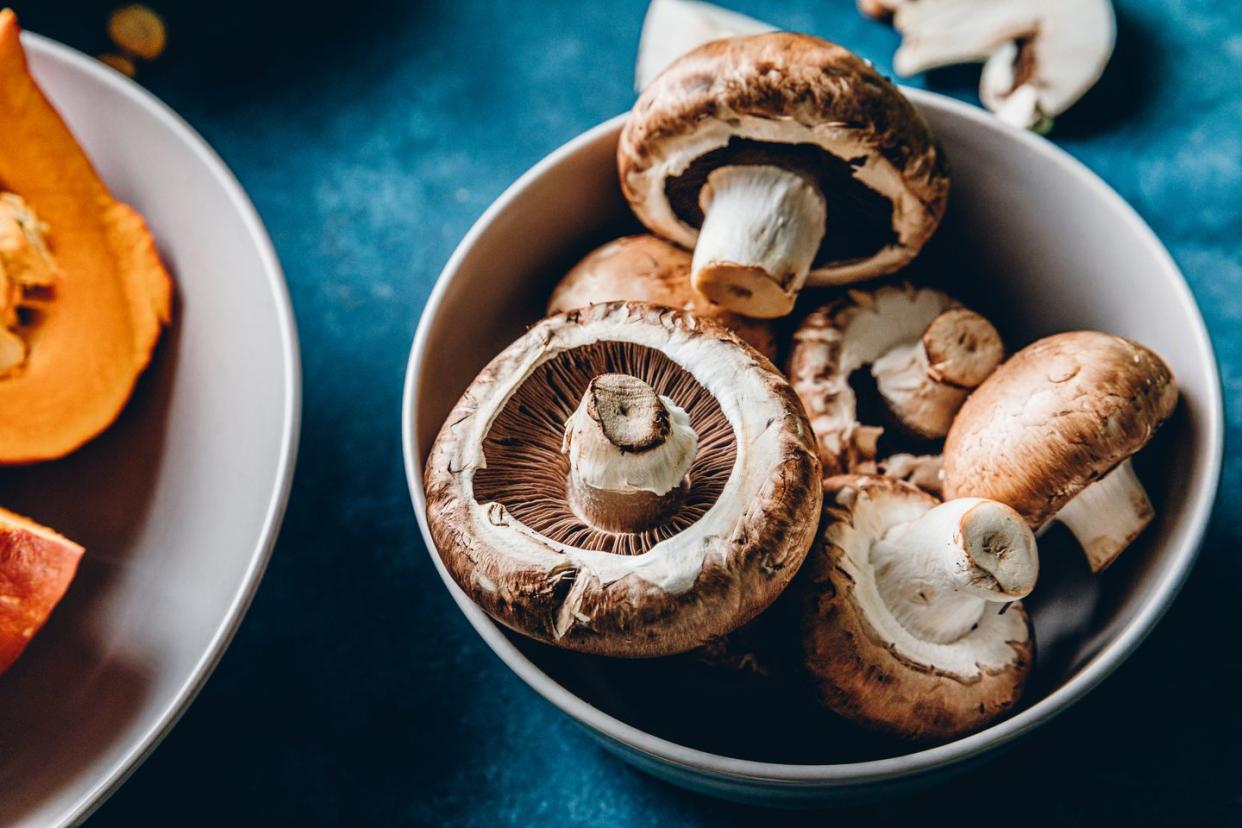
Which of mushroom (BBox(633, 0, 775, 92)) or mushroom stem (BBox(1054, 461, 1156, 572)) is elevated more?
mushroom (BBox(633, 0, 775, 92))

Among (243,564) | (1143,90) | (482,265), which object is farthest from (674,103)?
(1143,90)

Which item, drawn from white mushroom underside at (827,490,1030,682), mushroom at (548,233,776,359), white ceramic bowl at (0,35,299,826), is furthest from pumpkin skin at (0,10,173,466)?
white mushroom underside at (827,490,1030,682)

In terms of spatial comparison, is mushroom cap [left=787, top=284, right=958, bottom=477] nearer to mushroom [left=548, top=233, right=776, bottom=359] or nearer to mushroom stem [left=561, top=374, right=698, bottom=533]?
mushroom [left=548, top=233, right=776, bottom=359]

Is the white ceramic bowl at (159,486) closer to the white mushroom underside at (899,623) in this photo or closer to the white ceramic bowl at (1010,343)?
the white ceramic bowl at (1010,343)

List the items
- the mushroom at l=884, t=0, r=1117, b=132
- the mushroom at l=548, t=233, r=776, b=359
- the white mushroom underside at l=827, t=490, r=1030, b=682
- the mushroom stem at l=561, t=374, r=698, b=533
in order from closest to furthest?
the mushroom stem at l=561, t=374, r=698, b=533
the white mushroom underside at l=827, t=490, r=1030, b=682
the mushroom at l=548, t=233, r=776, b=359
the mushroom at l=884, t=0, r=1117, b=132

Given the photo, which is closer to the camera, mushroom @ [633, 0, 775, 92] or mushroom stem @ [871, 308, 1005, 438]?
mushroom stem @ [871, 308, 1005, 438]

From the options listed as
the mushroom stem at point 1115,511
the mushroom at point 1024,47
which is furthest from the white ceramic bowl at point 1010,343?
the mushroom at point 1024,47
